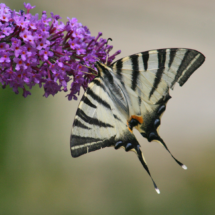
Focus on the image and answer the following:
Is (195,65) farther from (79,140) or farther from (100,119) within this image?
(79,140)

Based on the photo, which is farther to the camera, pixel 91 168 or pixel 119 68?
pixel 91 168

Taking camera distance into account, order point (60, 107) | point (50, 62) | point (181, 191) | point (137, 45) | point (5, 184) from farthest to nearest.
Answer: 1. point (137, 45)
2. point (60, 107)
3. point (181, 191)
4. point (5, 184)
5. point (50, 62)

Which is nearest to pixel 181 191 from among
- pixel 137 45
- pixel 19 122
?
pixel 19 122

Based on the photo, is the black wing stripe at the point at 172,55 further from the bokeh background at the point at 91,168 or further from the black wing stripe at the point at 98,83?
the bokeh background at the point at 91,168

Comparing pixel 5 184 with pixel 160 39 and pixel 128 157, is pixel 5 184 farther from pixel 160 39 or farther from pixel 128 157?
pixel 160 39

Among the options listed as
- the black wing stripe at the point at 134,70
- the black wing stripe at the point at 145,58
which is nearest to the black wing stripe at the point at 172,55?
the black wing stripe at the point at 145,58

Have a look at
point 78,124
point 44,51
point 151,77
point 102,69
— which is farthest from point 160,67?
point 44,51
